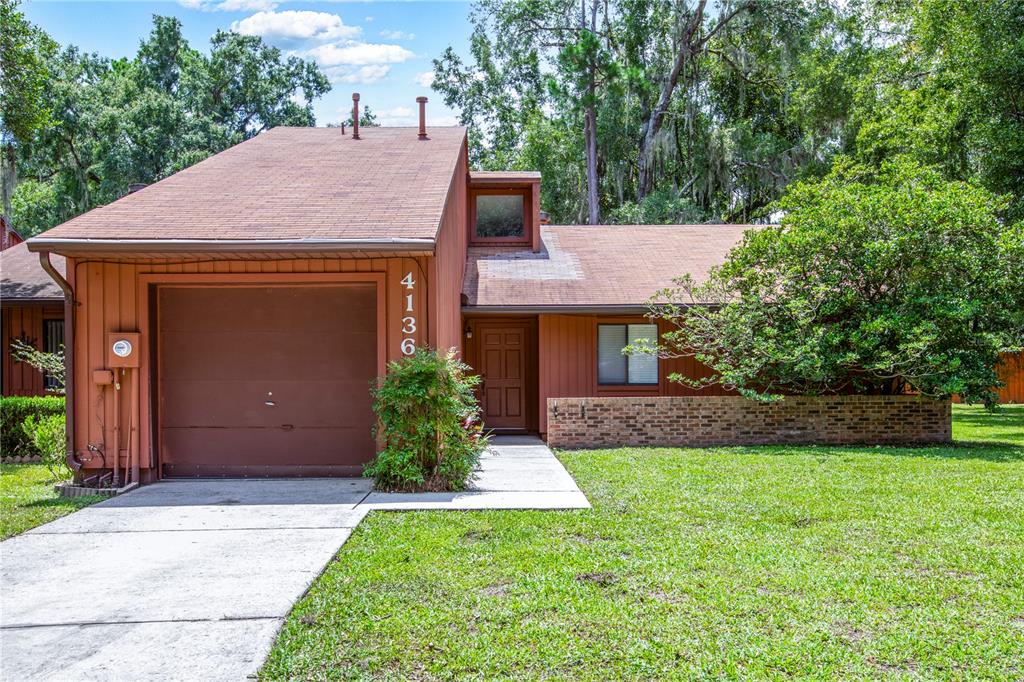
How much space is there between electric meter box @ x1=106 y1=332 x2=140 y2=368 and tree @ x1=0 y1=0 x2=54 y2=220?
10152mm

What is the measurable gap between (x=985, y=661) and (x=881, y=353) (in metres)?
8.24

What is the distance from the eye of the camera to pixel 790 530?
6125mm

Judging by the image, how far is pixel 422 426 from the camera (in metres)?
7.82

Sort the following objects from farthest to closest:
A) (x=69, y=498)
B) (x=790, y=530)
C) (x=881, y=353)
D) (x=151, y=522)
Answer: (x=881, y=353)
(x=69, y=498)
(x=151, y=522)
(x=790, y=530)

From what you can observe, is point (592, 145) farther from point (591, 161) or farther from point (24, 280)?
point (24, 280)

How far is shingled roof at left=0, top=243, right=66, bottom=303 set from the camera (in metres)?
14.7

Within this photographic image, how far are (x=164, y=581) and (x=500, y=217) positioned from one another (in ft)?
39.3

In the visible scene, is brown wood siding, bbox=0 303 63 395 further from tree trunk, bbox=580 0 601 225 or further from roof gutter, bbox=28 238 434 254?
tree trunk, bbox=580 0 601 225

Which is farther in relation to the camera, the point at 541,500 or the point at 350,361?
the point at 350,361

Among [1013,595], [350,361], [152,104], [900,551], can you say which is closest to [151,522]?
[350,361]

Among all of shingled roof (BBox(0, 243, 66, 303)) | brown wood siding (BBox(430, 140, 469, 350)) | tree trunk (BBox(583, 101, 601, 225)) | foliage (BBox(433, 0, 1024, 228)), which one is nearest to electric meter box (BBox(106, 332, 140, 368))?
brown wood siding (BBox(430, 140, 469, 350))

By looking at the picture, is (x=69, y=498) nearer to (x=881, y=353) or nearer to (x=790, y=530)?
(x=790, y=530)

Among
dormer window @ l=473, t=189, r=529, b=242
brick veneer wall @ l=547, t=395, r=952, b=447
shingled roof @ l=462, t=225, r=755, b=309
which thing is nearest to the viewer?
brick veneer wall @ l=547, t=395, r=952, b=447

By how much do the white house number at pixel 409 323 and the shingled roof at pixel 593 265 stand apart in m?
4.39
